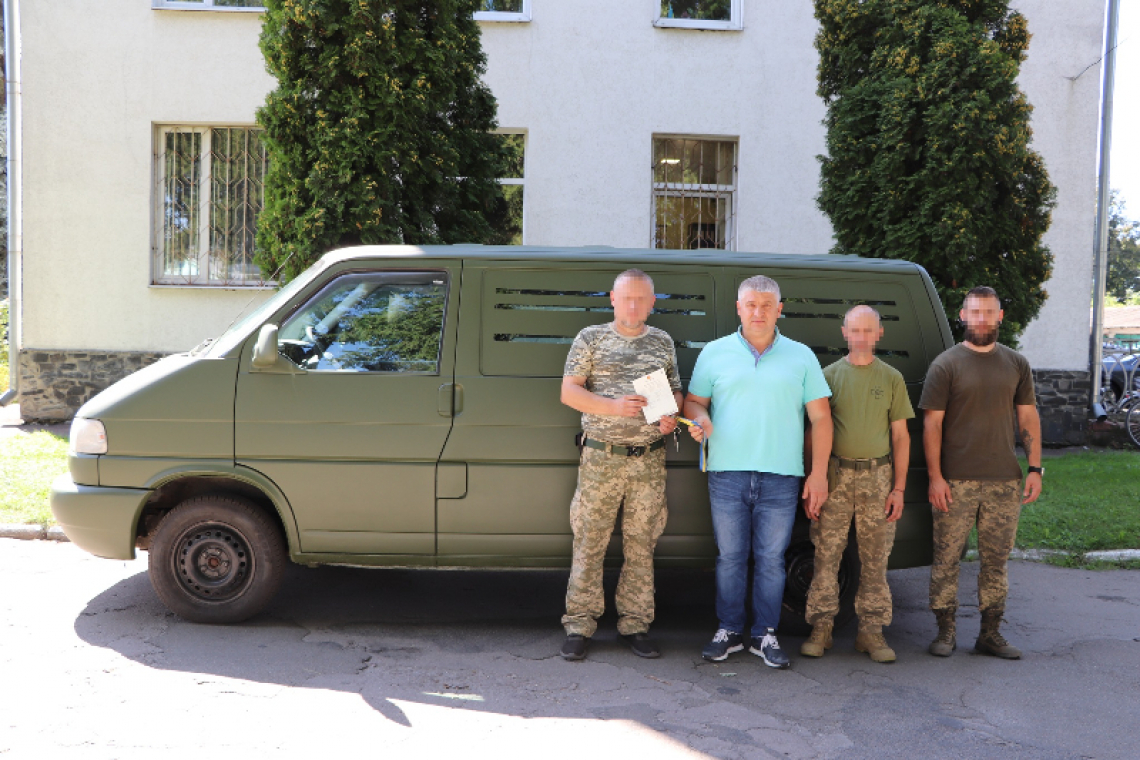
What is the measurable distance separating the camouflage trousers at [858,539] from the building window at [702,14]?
28.4 ft

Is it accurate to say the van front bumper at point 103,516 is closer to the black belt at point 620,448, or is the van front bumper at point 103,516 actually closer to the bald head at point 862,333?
the black belt at point 620,448

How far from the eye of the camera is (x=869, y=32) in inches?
384

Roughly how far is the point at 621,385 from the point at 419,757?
1.94 metres

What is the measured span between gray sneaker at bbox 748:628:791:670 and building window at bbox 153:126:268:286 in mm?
9108

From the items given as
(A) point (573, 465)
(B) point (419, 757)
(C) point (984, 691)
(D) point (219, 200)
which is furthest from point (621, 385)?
(D) point (219, 200)

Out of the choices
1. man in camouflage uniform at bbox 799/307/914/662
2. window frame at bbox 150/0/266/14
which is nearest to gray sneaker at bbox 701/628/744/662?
man in camouflage uniform at bbox 799/307/914/662

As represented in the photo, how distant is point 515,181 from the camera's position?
1194cm

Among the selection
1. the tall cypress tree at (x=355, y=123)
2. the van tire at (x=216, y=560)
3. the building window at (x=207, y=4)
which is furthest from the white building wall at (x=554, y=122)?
the van tire at (x=216, y=560)

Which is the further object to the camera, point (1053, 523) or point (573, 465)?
point (1053, 523)

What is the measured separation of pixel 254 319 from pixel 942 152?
6.94 meters

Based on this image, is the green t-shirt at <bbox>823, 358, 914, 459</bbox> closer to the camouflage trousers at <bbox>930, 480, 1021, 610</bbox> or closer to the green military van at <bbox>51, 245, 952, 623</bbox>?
the green military van at <bbox>51, 245, 952, 623</bbox>

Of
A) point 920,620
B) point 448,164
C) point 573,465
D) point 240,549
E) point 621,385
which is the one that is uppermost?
point 448,164

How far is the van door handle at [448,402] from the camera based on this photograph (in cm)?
488

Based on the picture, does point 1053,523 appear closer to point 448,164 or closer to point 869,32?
point 869,32
